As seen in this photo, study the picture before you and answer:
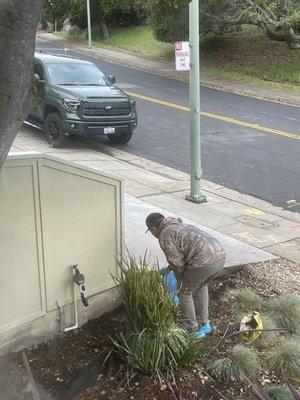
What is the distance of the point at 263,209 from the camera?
9320 millimetres

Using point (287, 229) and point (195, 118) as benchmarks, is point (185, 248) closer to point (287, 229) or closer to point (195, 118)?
point (287, 229)

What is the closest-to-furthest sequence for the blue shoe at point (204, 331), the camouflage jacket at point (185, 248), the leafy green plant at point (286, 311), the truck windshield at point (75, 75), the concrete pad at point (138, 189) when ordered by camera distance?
the camouflage jacket at point (185, 248), the blue shoe at point (204, 331), the leafy green plant at point (286, 311), the concrete pad at point (138, 189), the truck windshield at point (75, 75)

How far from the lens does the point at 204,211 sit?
891cm

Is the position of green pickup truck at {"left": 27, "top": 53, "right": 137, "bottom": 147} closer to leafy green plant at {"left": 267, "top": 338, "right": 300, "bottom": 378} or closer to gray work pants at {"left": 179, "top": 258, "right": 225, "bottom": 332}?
gray work pants at {"left": 179, "top": 258, "right": 225, "bottom": 332}

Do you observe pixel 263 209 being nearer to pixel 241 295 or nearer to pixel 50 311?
pixel 241 295

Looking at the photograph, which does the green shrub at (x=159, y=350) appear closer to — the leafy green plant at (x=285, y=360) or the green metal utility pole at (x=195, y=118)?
the leafy green plant at (x=285, y=360)

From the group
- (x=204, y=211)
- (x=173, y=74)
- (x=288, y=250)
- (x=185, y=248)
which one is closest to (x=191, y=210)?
(x=204, y=211)

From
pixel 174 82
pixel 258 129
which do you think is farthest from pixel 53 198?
pixel 174 82

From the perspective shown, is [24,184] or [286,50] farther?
[286,50]

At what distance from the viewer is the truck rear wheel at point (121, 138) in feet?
44.3

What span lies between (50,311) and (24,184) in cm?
120

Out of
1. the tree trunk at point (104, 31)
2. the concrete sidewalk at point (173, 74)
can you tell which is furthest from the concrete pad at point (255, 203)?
the tree trunk at point (104, 31)

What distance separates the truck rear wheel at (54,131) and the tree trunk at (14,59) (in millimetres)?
9940

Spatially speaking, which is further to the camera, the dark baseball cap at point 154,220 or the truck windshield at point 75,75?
the truck windshield at point 75,75
